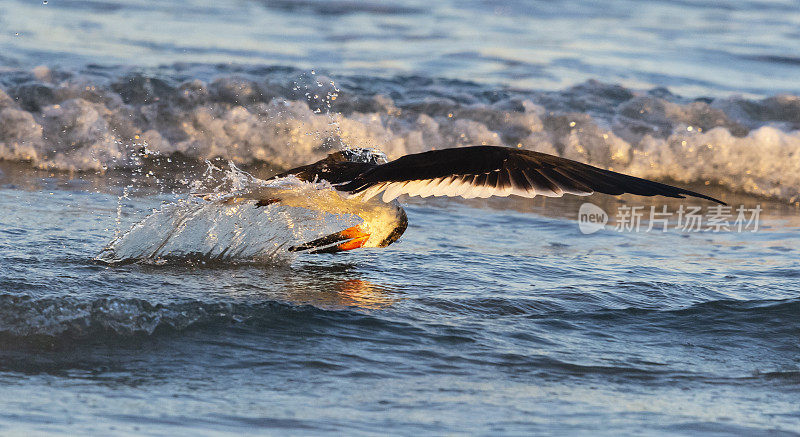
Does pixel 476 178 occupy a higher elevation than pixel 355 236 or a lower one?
higher

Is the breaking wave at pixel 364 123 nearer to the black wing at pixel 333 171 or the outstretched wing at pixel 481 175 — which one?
the black wing at pixel 333 171

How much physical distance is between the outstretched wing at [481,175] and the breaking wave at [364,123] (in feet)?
14.5

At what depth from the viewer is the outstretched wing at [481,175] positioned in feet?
14.6

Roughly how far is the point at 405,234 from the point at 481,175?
1780mm

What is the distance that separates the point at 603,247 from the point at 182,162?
434 centimetres

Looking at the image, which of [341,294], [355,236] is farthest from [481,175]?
[355,236]

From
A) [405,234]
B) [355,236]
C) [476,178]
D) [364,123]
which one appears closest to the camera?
[476,178]

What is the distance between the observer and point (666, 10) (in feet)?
47.4

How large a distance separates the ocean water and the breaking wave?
3 centimetres

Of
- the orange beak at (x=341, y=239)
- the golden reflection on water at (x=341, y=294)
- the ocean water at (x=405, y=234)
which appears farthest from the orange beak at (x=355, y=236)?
the golden reflection on water at (x=341, y=294)

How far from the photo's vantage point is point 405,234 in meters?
6.32

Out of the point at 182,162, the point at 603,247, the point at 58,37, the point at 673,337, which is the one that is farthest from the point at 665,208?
the point at 58,37

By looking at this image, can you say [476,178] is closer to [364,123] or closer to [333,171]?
[333,171]

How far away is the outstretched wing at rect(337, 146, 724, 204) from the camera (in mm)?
4465
